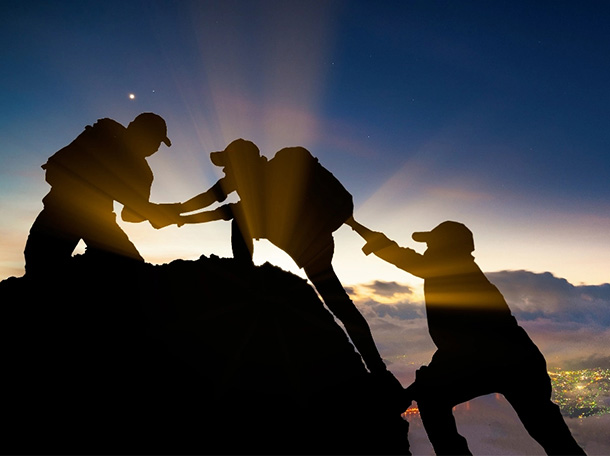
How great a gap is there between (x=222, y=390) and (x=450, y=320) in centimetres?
394

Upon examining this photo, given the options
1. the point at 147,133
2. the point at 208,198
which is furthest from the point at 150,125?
the point at 208,198

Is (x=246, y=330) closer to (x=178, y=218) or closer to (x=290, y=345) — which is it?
(x=290, y=345)

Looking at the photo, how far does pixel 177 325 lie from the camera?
519 cm

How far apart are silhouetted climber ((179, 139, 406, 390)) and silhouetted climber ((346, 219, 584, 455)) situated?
89cm

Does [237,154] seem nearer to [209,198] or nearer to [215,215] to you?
[209,198]

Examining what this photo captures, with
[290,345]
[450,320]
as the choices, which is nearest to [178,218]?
[290,345]

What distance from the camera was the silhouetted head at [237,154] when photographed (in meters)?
6.79

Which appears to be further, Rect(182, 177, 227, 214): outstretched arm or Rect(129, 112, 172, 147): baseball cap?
Rect(129, 112, 172, 147): baseball cap

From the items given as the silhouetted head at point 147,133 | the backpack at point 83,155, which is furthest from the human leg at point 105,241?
the silhouetted head at point 147,133

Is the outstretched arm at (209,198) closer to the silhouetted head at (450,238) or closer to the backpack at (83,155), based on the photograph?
the backpack at (83,155)

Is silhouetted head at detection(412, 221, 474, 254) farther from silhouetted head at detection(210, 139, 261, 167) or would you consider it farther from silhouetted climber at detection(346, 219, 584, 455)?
silhouetted head at detection(210, 139, 261, 167)

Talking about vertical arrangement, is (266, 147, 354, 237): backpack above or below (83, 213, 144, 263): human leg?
above

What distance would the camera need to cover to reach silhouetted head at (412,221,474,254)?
6789mm

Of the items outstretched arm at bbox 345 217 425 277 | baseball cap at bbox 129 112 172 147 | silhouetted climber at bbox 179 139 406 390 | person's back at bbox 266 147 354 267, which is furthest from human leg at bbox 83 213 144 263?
outstretched arm at bbox 345 217 425 277
